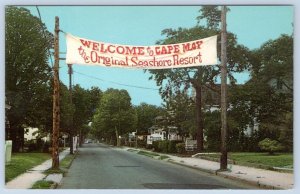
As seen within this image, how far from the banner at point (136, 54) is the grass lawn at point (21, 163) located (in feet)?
16.8

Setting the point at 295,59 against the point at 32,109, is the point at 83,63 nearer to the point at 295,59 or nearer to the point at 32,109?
the point at 295,59

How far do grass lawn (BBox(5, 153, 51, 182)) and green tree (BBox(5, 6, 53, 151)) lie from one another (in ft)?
4.91

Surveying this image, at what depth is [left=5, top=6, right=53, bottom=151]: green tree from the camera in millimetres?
→ 26234

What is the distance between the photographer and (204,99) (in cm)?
4341

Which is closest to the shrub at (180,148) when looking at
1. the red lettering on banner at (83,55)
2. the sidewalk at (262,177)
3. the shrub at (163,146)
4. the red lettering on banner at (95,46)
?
the shrub at (163,146)

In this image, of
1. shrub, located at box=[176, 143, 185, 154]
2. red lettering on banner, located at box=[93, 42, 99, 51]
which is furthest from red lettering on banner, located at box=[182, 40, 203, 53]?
shrub, located at box=[176, 143, 185, 154]

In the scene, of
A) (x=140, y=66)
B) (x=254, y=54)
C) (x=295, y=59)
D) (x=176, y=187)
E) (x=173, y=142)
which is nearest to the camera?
(x=295, y=59)

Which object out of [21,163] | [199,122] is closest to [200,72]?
[199,122]

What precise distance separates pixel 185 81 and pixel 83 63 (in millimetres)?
21455

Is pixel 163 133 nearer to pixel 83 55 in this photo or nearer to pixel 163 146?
pixel 163 146

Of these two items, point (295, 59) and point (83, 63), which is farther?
point (83, 63)

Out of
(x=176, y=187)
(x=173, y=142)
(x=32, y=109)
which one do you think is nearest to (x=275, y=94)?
(x=173, y=142)

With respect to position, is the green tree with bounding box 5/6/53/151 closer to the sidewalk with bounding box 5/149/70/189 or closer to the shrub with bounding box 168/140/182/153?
the sidewalk with bounding box 5/149/70/189

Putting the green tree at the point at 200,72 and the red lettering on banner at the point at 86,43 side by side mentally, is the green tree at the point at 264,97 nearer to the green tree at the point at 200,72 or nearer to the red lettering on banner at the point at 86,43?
the green tree at the point at 200,72
